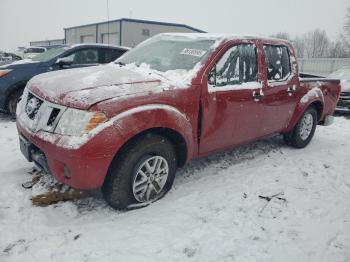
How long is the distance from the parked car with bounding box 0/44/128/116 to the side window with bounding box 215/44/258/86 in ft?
12.1

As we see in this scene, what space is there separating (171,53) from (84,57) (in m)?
3.86

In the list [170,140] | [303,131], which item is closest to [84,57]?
[170,140]

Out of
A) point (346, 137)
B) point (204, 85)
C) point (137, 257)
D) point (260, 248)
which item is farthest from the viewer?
point (346, 137)

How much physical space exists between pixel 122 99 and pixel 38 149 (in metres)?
0.97

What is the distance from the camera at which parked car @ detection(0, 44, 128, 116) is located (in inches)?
242

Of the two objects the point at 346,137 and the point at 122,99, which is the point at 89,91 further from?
the point at 346,137

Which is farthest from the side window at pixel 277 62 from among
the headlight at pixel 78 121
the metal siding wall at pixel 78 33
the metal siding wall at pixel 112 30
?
the metal siding wall at pixel 78 33

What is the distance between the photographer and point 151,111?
307cm

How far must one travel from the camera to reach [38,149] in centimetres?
315

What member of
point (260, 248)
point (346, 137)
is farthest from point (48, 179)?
point (346, 137)

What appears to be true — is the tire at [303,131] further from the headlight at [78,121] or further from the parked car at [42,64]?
the parked car at [42,64]

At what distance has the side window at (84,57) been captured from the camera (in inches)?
279

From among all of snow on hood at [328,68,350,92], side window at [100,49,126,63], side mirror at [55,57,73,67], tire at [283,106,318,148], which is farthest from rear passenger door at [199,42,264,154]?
snow on hood at [328,68,350,92]

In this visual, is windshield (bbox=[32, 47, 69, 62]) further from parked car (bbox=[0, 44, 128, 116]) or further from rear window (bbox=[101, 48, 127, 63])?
rear window (bbox=[101, 48, 127, 63])
